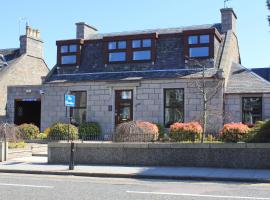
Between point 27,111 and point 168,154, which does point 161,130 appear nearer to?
point 168,154

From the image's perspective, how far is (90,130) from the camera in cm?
2730

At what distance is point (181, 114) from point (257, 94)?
14.8ft

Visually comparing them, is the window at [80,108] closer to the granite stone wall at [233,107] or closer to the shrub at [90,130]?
the shrub at [90,130]

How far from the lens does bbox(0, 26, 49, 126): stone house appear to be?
36.0 metres

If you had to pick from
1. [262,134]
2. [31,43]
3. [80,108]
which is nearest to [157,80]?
[80,108]

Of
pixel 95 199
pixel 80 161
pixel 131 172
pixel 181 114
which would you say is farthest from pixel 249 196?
pixel 181 114

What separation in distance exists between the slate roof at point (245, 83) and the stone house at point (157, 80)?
0.06 metres

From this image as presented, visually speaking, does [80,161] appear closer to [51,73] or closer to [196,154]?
[196,154]

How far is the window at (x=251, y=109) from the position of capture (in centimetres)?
2542

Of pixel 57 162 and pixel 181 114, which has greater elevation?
pixel 181 114

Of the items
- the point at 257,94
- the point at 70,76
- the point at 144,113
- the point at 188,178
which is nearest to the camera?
the point at 188,178

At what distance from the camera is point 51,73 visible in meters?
30.8

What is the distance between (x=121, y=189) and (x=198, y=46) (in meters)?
16.9

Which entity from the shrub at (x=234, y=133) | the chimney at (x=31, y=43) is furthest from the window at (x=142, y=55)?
the chimney at (x=31, y=43)
